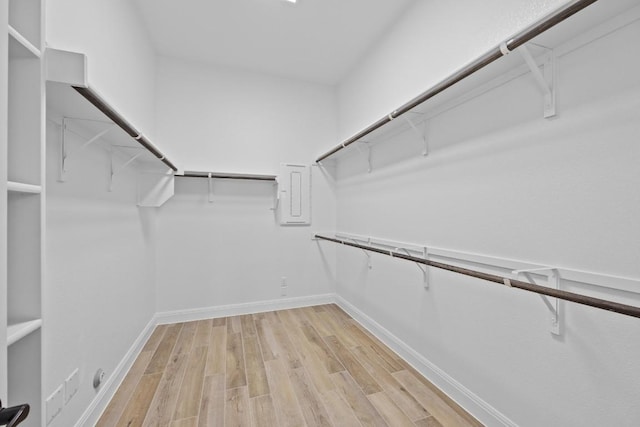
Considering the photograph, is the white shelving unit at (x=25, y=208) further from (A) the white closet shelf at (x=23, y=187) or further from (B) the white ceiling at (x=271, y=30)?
(B) the white ceiling at (x=271, y=30)

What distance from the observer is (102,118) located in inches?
49.5

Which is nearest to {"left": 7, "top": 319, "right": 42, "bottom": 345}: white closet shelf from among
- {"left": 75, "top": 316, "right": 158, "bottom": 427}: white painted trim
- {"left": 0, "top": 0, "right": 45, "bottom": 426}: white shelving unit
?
{"left": 0, "top": 0, "right": 45, "bottom": 426}: white shelving unit

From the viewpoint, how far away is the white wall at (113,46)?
1.23m

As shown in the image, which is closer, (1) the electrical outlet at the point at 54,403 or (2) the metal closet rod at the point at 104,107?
(2) the metal closet rod at the point at 104,107

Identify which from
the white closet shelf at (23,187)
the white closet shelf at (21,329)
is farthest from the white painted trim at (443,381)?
the white closet shelf at (23,187)

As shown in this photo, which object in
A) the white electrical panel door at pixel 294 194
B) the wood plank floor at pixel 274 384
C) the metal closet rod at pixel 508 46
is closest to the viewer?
the metal closet rod at pixel 508 46

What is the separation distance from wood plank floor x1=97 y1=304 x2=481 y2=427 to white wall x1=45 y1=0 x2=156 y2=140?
1.75 metres

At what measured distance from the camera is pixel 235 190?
306 cm

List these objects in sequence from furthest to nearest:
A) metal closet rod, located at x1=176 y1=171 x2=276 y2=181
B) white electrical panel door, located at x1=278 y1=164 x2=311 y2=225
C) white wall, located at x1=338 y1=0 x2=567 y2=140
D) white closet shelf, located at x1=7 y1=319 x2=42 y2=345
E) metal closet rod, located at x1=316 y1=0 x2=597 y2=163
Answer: white electrical panel door, located at x1=278 y1=164 x2=311 y2=225 < metal closet rod, located at x1=176 y1=171 x2=276 y2=181 < white wall, located at x1=338 y1=0 x2=567 y2=140 < metal closet rod, located at x1=316 y1=0 x2=597 y2=163 < white closet shelf, located at x1=7 y1=319 x2=42 y2=345

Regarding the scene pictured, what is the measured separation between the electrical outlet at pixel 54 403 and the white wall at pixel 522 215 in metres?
2.03

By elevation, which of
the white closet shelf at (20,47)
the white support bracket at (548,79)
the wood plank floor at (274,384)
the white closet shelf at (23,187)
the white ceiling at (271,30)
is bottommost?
the wood plank floor at (274,384)

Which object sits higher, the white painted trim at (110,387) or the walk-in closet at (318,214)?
the walk-in closet at (318,214)

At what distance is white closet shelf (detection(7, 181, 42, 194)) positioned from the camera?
677 millimetres

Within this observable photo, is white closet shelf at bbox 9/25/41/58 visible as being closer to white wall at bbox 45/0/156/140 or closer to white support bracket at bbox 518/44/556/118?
white wall at bbox 45/0/156/140
